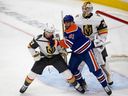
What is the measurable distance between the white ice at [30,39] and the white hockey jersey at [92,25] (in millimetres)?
620

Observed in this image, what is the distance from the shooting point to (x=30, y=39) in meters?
6.05

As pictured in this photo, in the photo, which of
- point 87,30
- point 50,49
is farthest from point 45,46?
point 87,30

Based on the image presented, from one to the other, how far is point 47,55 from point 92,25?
0.58 meters

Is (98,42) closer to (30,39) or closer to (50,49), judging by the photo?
(50,49)

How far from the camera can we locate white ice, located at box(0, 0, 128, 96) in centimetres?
430

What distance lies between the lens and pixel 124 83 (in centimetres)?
442

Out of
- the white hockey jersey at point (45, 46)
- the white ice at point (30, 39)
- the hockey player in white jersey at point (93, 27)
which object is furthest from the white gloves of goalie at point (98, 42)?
the white ice at point (30, 39)

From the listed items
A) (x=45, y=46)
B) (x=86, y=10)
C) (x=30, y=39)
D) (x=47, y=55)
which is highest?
(x=86, y=10)

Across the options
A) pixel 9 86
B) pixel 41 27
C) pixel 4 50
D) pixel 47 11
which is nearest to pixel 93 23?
pixel 9 86

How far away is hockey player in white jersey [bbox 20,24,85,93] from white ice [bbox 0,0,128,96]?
9.1 inches

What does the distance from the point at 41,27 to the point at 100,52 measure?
2.54 meters

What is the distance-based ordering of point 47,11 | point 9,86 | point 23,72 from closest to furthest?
1. point 9,86
2. point 23,72
3. point 47,11

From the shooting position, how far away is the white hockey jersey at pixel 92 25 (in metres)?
4.14

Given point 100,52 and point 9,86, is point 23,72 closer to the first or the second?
point 9,86
